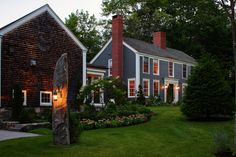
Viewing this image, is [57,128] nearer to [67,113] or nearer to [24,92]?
[67,113]

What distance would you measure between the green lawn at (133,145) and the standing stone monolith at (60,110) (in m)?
0.40

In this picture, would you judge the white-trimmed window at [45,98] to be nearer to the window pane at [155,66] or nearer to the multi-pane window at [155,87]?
the multi-pane window at [155,87]

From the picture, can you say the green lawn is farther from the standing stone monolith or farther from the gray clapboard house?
the gray clapboard house

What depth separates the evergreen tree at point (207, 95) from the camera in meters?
19.3

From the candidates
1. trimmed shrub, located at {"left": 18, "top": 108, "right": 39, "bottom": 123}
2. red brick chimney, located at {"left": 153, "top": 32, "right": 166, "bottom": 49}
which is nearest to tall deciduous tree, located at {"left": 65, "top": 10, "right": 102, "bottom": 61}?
red brick chimney, located at {"left": 153, "top": 32, "right": 166, "bottom": 49}

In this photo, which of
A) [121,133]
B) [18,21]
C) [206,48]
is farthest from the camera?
[206,48]

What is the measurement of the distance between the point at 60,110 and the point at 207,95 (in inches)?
375

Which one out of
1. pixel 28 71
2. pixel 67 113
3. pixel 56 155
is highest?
pixel 28 71

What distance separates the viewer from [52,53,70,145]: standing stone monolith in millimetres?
12062

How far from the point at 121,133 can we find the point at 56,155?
5.20 m

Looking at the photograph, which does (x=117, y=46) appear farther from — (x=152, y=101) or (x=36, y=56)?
(x=36, y=56)

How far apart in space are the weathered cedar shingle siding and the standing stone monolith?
32.1 ft

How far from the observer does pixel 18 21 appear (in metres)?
22.2

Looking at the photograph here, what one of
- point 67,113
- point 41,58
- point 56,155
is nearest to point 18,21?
point 41,58
